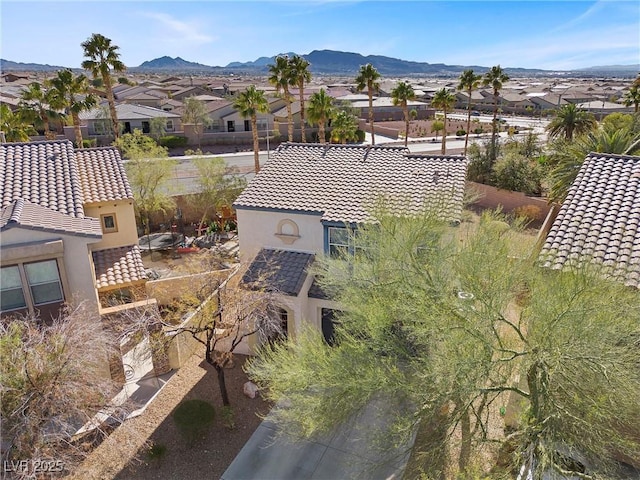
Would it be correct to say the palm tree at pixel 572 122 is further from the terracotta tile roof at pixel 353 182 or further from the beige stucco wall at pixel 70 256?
the beige stucco wall at pixel 70 256

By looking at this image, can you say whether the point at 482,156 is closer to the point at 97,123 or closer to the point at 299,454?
the point at 299,454

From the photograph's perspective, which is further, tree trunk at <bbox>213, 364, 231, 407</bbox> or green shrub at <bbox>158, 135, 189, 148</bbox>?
green shrub at <bbox>158, 135, 189, 148</bbox>

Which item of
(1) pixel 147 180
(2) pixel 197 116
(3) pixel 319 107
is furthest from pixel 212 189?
(2) pixel 197 116

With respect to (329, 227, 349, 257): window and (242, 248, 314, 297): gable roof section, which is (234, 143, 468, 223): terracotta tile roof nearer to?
(329, 227, 349, 257): window

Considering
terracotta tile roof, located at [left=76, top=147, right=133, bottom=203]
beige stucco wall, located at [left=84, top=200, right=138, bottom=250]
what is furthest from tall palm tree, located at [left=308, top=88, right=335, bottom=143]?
beige stucco wall, located at [left=84, top=200, right=138, bottom=250]

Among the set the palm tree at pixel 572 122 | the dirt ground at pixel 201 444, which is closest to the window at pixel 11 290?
the dirt ground at pixel 201 444

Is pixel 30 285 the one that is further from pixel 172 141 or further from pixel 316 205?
pixel 172 141

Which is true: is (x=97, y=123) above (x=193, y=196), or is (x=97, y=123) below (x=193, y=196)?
above

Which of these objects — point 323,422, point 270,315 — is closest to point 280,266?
point 270,315
